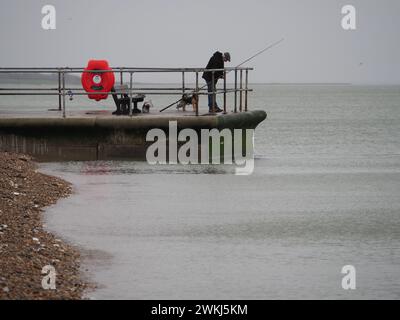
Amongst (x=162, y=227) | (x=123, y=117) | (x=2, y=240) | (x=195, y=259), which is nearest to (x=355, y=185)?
(x=123, y=117)

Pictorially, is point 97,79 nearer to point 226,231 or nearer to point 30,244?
point 226,231

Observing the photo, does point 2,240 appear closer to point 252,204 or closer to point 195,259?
point 195,259

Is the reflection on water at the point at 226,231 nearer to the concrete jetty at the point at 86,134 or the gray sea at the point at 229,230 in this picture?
the gray sea at the point at 229,230

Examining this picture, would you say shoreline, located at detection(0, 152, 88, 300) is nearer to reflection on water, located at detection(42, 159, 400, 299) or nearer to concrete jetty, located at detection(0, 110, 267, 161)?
reflection on water, located at detection(42, 159, 400, 299)

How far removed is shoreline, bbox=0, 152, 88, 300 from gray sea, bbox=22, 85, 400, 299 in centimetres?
23

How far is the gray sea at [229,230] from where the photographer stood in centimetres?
1102

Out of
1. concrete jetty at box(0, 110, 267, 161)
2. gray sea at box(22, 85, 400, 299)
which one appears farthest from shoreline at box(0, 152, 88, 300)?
concrete jetty at box(0, 110, 267, 161)

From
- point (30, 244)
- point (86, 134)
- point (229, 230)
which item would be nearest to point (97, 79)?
point (86, 134)

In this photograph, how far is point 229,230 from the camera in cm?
1426

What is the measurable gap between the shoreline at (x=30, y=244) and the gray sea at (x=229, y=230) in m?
0.23

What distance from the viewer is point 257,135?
1684 inches

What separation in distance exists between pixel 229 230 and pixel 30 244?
11.0 ft

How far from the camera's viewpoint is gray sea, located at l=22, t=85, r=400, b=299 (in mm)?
11023

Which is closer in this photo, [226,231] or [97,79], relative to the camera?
[226,231]
